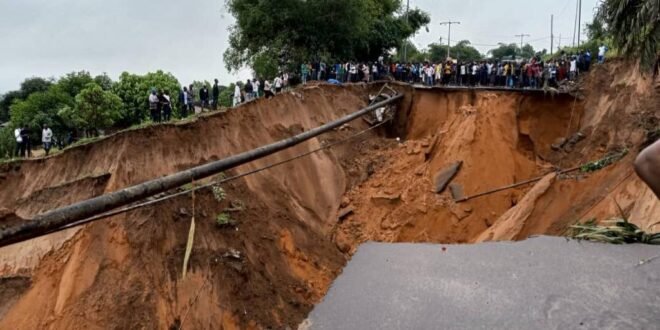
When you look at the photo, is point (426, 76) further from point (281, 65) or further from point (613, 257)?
point (613, 257)

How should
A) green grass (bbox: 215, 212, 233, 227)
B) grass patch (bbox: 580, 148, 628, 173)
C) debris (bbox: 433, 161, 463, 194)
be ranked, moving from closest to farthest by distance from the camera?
green grass (bbox: 215, 212, 233, 227) → grass patch (bbox: 580, 148, 628, 173) → debris (bbox: 433, 161, 463, 194)

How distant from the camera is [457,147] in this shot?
18.3 metres

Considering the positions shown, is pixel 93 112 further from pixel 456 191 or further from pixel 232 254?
pixel 232 254

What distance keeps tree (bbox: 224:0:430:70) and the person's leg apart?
83.8ft

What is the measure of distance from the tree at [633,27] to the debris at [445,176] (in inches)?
255

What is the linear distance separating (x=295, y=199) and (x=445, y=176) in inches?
212

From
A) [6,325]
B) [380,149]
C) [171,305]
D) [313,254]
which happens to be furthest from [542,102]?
[6,325]

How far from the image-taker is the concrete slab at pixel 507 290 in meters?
7.47

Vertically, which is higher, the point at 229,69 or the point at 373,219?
the point at 229,69

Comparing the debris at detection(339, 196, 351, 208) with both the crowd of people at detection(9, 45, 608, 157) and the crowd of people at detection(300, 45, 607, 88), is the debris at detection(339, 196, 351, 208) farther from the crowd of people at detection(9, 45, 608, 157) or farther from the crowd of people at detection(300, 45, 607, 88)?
the crowd of people at detection(300, 45, 607, 88)

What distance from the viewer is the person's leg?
101 inches

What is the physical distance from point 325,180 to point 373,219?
1.82 metres

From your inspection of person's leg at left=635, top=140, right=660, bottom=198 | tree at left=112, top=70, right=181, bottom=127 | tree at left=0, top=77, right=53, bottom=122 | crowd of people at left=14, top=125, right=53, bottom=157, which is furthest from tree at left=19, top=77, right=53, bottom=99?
person's leg at left=635, top=140, right=660, bottom=198

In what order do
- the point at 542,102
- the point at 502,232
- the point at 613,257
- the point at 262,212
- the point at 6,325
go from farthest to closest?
1. the point at 542,102
2. the point at 502,232
3. the point at 262,212
4. the point at 613,257
5. the point at 6,325
